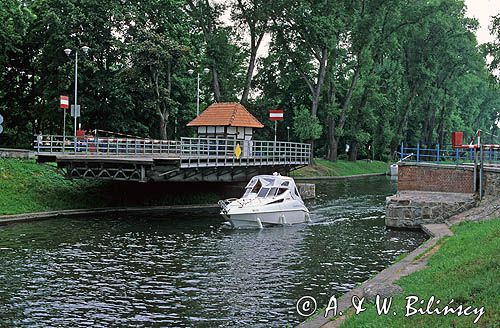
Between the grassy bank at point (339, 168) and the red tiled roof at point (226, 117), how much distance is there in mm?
17125

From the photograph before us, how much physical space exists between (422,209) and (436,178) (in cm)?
447

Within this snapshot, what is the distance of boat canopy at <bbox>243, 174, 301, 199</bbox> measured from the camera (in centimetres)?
3225

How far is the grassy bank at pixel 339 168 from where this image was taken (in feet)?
207

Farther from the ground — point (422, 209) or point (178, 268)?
point (422, 209)

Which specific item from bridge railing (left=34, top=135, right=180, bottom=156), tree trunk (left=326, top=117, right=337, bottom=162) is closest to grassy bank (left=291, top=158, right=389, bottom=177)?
tree trunk (left=326, top=117, right=337, bottom=162)

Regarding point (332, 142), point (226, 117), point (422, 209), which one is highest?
point (226, 117)

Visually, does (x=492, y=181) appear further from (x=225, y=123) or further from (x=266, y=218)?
(x=225, y=123)

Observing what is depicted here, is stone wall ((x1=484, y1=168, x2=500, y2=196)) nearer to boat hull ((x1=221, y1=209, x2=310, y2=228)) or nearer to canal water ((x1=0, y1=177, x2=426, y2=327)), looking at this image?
canal water ((x1=0, y1=177, x2=426, y2=327))

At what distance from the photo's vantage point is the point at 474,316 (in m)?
9.37

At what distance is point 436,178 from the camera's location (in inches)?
1286

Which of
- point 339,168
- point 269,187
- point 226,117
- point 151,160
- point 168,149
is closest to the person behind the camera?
point 151,160

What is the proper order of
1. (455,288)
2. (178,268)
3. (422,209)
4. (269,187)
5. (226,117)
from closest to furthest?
1. (455,288)
2. (178,268)
3. (422,209)
4. (269,187)
5. (226,117)

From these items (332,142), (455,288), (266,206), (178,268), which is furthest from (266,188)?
(332,142)

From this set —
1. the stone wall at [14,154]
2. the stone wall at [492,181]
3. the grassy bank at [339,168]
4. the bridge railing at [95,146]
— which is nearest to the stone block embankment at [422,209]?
the stone wall at [492,181]
